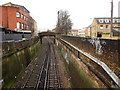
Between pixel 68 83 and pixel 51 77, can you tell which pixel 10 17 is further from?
pixel 68 83

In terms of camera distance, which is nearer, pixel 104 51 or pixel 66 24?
pixel 104 51

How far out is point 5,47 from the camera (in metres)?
8.09

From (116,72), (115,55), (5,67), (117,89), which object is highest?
(115,55)

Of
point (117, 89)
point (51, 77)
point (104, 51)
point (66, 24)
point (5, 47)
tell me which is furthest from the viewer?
point (66, 24)

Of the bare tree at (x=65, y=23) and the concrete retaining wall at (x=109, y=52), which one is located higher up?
the bare tree at (x=65, y=23)

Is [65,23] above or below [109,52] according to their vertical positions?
above

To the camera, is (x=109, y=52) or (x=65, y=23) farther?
(x=65, y=23)

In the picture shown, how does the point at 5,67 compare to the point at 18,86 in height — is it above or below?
above

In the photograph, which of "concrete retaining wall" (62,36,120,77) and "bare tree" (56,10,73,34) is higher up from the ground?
"bare tree" (56,10,73,34)

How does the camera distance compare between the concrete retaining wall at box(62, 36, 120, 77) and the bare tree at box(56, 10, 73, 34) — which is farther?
the bare tree at box(56, 10, 73, 34)

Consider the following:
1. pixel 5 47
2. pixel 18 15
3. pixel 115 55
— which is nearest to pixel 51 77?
pixel 5 47

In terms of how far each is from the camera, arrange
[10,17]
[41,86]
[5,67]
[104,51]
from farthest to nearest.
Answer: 1. [10,17]
2. [41,86]
3. [5,67]
4. [104,51]

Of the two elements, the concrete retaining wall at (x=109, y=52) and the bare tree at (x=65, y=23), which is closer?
the concrete retaining wall at (x=109, y=52)

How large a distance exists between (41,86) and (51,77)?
2.08m
